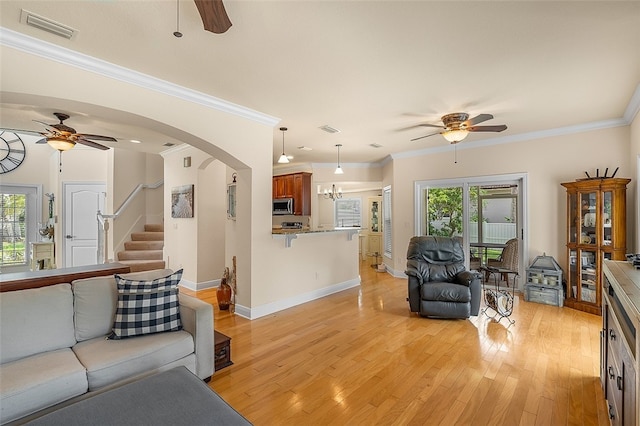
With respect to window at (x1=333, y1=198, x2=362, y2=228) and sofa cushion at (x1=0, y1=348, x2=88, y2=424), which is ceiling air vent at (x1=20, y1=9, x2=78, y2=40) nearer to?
sofa cushion at (x1=0, y1=348, x2=88, y2=424)

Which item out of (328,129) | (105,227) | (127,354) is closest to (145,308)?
(127,354)

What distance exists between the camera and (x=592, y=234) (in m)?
4.25

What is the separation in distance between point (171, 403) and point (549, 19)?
326cm

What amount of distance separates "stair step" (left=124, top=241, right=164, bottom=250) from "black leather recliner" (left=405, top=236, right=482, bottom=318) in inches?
210

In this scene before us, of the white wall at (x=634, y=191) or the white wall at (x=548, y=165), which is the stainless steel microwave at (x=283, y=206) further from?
the white wall at (x=634, y=191)

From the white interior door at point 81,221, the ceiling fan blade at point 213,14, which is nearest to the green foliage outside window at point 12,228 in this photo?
the white interior door at point 81,221

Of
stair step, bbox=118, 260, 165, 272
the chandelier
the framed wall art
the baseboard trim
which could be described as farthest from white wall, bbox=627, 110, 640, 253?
stair step, bbox=118, 260, 165, 272

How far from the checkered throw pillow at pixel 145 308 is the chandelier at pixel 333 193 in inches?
240

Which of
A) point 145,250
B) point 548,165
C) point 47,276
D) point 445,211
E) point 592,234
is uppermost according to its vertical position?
point 548,165

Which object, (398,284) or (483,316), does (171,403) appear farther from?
(398,284)

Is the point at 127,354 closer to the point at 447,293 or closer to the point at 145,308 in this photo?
the point at 145,308

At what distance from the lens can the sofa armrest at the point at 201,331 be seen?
2334 millimetres

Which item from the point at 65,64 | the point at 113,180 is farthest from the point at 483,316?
the point at 113,180

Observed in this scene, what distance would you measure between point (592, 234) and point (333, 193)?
5.35 metres
